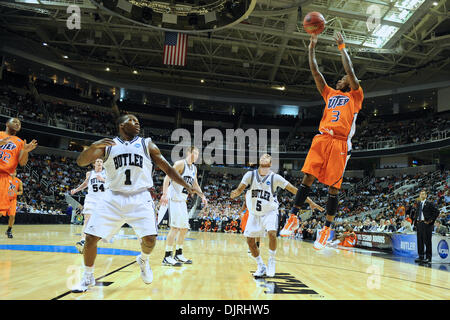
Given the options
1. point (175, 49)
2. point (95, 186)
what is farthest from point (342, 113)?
point (175, 49)

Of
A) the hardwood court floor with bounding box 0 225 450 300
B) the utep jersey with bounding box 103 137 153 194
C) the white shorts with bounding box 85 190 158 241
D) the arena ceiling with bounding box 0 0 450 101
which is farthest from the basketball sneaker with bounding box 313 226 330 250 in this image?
the arena ceiling with bounding box 0 0 450 101

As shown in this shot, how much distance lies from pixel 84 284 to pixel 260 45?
25175 millimetres

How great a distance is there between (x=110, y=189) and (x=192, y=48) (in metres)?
26.5

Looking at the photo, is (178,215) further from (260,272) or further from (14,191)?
(14,191)

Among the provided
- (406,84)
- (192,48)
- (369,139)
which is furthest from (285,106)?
(192,48)

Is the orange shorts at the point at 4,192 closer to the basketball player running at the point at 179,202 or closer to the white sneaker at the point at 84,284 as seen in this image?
the basketball player running at the point at 179,202

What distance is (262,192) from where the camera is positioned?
624 cm

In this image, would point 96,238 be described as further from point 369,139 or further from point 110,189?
point 369,139

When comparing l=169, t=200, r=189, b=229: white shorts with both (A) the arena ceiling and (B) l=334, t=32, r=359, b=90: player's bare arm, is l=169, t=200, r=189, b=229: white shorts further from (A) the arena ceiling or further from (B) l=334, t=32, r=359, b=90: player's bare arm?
(A) the arena ceiling

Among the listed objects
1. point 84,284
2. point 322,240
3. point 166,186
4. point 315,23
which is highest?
point 315,23

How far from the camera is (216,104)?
135ft

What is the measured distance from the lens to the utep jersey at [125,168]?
13.6 ft

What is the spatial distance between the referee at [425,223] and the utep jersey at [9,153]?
32.6 ft

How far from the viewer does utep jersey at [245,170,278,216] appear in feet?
20.3
